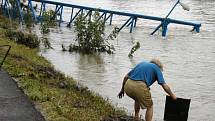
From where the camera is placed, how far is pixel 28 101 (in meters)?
7.46

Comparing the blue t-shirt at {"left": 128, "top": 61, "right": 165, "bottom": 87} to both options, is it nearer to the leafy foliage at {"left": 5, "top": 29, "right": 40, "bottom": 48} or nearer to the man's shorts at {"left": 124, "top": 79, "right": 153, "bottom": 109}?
the man's shorts at {"left": 124, "top": 79, "right": 153, "bottom": 109}

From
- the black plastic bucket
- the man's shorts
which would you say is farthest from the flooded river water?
the man's shorts

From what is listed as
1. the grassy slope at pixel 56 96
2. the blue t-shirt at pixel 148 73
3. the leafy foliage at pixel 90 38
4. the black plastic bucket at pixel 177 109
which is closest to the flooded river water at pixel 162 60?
the leafy foliage at pixel 90 38

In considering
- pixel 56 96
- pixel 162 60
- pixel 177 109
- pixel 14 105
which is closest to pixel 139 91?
pixel 177 109

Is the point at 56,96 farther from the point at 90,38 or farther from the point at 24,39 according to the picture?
the point at 90,38

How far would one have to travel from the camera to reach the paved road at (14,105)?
6582 millimetres

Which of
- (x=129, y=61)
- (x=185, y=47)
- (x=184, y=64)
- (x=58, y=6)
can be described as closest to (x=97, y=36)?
(x=129, y=61)

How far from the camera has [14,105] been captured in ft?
23.6

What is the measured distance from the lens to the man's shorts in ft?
25.3

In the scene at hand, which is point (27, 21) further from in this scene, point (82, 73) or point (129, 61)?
point (82, 73)

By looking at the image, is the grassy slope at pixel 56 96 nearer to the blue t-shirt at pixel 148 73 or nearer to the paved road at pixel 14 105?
the paved road at pixel 14 105

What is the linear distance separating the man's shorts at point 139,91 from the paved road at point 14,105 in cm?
157

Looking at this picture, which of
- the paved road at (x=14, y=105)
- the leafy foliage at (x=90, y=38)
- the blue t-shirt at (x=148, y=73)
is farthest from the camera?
the leafy foliage at (x=90, y=38)

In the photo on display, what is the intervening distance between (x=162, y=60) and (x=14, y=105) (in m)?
11.7
